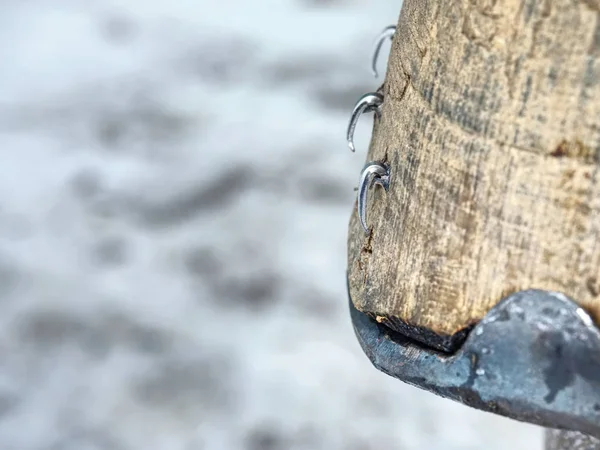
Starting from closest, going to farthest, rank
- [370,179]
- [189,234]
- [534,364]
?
[534,364], [370,179], [189,234]

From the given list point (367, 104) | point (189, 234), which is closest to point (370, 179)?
point (367, 104)

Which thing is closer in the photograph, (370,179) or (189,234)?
(370,179)

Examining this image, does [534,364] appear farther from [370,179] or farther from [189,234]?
[189,234]

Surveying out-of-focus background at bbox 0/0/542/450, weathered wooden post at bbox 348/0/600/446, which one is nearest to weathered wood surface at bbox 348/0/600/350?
weathered wooden post at bbox 348/0/600/446

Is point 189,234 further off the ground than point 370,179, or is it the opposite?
point 370,179

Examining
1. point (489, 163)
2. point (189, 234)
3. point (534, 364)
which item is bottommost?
point (189, 234)

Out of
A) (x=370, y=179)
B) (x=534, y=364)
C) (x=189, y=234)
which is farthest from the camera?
(x=189, y=234)

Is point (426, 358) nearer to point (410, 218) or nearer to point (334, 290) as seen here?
point (410, 218)
